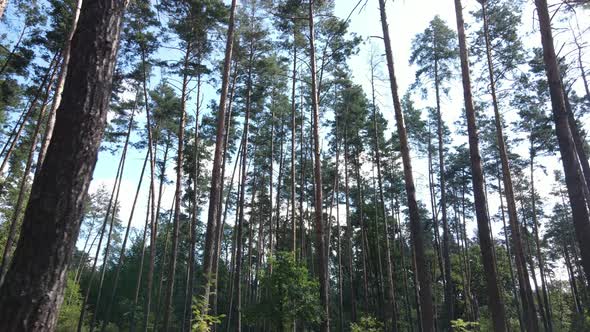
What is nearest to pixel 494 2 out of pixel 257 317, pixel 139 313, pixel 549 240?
pixel 257 317

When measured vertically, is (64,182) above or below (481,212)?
below

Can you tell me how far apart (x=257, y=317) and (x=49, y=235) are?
29.6ft

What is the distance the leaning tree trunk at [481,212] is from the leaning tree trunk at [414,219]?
44.2 inches

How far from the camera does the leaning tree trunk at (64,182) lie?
216 cm

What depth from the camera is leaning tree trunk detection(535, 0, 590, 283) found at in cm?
A: 557

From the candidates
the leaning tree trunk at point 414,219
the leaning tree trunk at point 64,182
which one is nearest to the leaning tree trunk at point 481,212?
the leaning tree trunk at point 414,219

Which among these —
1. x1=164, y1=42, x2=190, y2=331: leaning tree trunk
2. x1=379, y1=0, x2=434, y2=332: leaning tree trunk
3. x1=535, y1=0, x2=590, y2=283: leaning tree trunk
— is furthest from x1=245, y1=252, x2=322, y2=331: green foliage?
x1=535, y1=0, x2=590, y2=283: leaning tree trunk

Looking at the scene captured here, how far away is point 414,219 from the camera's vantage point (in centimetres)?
790

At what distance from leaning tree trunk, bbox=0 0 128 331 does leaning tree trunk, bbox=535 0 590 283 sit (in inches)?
249

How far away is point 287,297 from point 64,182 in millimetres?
8343

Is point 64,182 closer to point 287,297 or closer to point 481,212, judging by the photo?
point 481,212

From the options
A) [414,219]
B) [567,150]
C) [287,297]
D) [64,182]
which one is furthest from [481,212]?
[64,182]

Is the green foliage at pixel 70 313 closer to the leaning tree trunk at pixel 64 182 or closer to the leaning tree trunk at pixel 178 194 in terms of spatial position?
the leaning tree trunk at pixel 178 194

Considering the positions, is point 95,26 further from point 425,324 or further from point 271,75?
point 271,75
